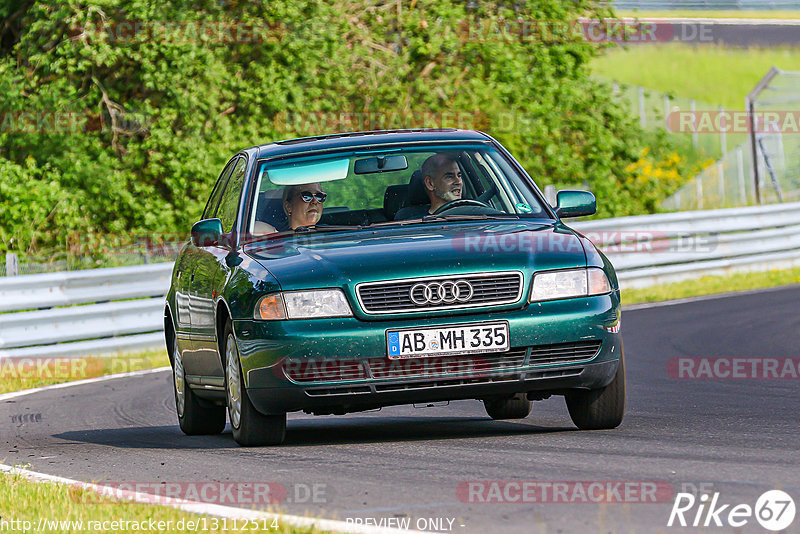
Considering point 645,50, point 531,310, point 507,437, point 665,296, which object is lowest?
point 645,50

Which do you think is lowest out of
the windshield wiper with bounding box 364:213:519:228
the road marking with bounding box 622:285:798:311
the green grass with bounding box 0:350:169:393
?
the road marking with bounding box 622:285:798:311

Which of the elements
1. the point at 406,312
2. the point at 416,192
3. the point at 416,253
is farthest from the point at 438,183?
the point at 406,312

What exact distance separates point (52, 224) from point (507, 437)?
15.6m

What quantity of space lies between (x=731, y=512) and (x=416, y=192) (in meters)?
3.92

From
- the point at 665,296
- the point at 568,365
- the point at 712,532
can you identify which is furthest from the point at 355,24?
the point at 712,532

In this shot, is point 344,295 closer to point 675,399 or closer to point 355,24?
point 675,399

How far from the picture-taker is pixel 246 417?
7930mm

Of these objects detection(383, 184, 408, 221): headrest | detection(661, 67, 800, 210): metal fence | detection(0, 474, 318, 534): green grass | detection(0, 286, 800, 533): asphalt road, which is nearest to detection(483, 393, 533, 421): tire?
detection(0, 286, 800, 533): asphalt road

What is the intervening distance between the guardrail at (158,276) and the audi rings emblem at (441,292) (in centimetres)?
913

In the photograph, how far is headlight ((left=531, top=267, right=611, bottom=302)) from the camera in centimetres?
750

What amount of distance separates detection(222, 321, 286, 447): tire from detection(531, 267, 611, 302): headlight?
4.94ft

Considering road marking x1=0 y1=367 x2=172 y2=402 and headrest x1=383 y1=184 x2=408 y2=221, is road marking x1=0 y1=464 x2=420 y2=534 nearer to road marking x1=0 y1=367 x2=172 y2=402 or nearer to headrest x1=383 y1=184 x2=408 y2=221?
headrest x1=383 y1=184 x2=408 y2=221

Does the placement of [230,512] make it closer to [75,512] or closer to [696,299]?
[75,512]

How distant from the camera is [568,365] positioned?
758 centimetres
